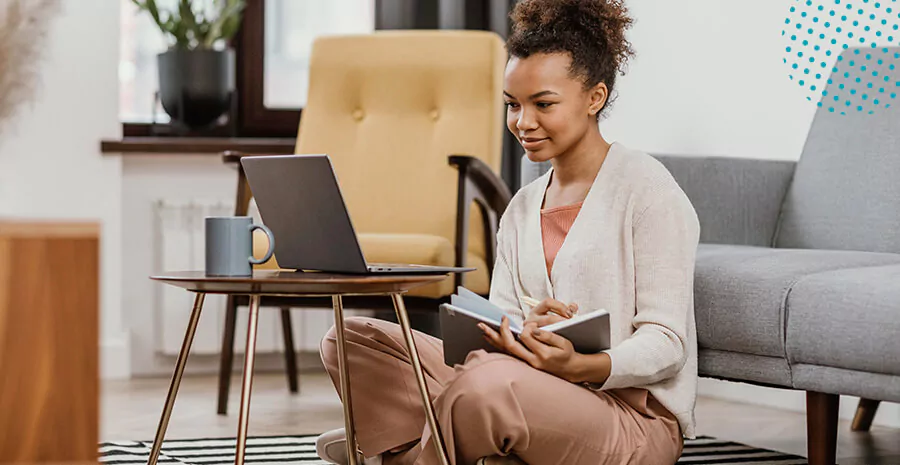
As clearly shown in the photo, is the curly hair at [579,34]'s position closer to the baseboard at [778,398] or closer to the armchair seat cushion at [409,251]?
the armchair seat cushion at [409,251]

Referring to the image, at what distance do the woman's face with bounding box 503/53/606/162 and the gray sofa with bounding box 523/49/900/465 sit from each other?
0.43 metres

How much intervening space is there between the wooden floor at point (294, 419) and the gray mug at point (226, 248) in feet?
3.62

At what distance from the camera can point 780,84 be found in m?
2.96

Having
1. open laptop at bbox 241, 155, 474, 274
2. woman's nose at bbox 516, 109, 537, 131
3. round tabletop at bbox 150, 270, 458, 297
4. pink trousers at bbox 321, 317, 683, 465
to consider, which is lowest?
pink trousers at bbox 321, 317, 683, 465

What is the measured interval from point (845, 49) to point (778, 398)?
91 cm

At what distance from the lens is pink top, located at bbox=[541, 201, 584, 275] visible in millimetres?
1785

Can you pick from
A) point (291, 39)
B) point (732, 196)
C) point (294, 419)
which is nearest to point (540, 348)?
point (732, 196)

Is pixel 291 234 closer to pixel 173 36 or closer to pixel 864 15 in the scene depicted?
pixel 864 15

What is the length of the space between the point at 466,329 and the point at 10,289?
30.8 inches

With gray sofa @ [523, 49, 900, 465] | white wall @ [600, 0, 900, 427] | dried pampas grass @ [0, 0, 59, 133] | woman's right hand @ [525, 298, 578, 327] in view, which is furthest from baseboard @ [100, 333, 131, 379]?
dried pampas grass @ [0, 0, 59, 133]

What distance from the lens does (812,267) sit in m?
1.92

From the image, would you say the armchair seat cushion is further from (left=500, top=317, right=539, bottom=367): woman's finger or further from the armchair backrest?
(left=500, top=317, right=539, bottom=367): woman's finger

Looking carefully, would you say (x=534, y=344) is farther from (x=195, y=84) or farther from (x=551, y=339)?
(x=195, y=84)

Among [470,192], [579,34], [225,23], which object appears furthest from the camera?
[225,23]
